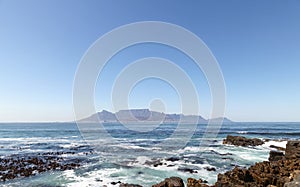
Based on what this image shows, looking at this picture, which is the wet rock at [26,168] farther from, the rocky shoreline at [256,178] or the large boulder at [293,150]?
the large boulder at [293,150]

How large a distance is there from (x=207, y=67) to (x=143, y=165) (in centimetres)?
1050

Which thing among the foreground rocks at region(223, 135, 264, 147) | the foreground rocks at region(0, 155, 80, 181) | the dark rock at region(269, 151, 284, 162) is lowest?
the foreground rocks at region(0, 155, 80, 181)

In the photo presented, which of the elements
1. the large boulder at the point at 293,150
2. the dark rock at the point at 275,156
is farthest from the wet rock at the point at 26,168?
the large boulder at the point at 293,150

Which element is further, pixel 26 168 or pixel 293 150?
pixel 26 168

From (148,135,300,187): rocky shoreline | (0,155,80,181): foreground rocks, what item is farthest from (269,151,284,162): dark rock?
(0,155,80,181): foreground rocks

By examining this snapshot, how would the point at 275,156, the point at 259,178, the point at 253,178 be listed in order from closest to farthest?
the point at 259,178, the point at 253,178, the point at 275,156

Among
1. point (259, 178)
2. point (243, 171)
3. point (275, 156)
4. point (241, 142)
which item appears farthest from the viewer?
point (241, 142)

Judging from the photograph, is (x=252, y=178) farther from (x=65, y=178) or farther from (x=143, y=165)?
(x=65, y=178)

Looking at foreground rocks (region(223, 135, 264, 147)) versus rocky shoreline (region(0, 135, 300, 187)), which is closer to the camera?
rocky shoreline (region(0, 135, 300, 187))

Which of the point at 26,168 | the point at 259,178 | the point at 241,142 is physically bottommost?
the point at 26,168

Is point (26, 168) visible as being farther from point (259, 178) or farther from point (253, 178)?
point (259, 178)

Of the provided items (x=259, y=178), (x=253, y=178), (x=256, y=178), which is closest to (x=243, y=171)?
(x=253, y=178)

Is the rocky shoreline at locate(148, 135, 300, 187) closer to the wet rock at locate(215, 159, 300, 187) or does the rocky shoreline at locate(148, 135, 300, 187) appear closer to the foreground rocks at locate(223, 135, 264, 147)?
the wet rock at locate(215, 159, 300, 187)

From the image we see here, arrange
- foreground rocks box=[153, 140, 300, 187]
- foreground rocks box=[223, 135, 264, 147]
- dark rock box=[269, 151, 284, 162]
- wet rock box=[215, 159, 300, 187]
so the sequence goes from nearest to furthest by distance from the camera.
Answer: foreground rocks box=[153, 140, 300, 187], wet rock box=[215, 159, 300, 187], dark rock box=[269, 151, 284, 162], foreground rocks box=[223, 135, 264, 147]
